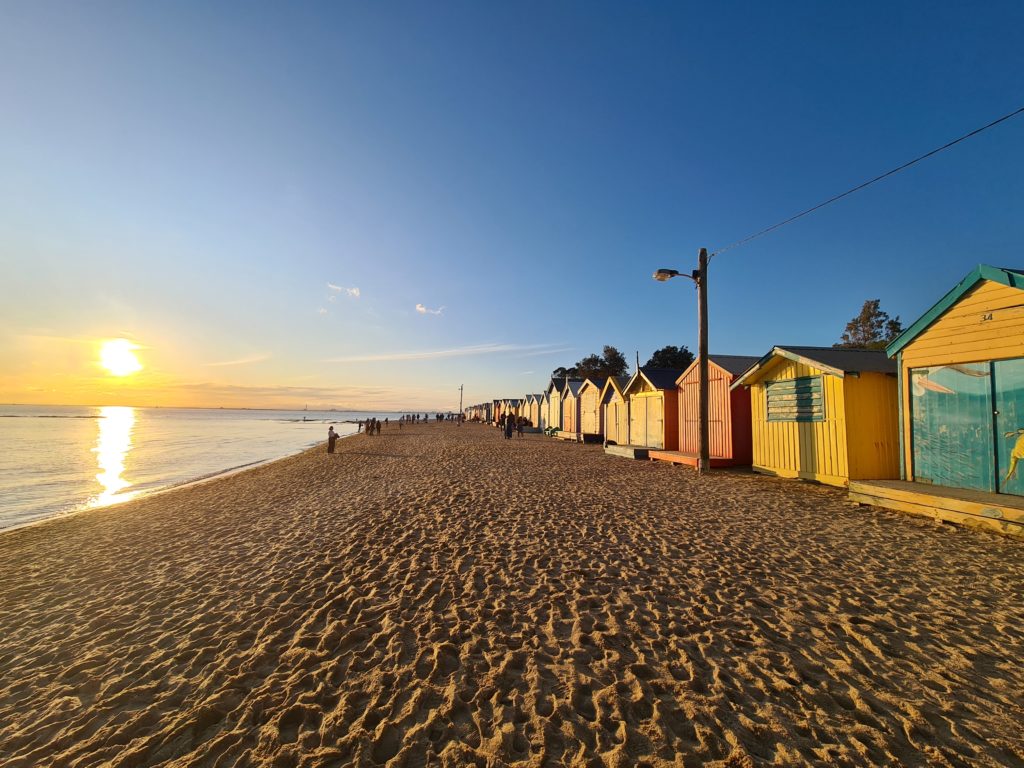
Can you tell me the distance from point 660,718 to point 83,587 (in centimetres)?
702

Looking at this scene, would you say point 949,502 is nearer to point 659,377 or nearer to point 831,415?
point 831,415

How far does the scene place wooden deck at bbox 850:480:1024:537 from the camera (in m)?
6.39

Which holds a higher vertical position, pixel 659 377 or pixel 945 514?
pixel 659 377

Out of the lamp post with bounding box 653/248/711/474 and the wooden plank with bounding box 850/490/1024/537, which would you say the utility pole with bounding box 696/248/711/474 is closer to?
the lamp post with bounding box 653/248/711/474

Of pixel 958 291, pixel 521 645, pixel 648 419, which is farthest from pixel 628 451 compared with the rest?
pixel 521 645

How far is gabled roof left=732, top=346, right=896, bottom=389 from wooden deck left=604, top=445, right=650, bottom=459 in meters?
5.98

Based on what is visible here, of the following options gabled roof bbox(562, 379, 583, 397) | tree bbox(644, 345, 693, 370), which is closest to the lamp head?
gabled roof bbox(562, 379, 583, 397)

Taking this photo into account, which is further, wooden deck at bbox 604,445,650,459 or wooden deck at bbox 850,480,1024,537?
wooden deck at bbox 604,445,650,459

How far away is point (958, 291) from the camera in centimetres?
805

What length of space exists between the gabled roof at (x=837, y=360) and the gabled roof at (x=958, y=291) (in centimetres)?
75

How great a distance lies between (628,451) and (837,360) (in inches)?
348

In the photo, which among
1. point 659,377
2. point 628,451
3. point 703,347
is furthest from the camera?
point 659,377

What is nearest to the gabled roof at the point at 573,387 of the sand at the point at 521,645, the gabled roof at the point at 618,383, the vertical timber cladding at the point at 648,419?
the gabled roof at the point at 618,383

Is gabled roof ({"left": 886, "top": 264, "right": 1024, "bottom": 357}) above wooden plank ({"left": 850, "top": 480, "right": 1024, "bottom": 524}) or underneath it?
above
